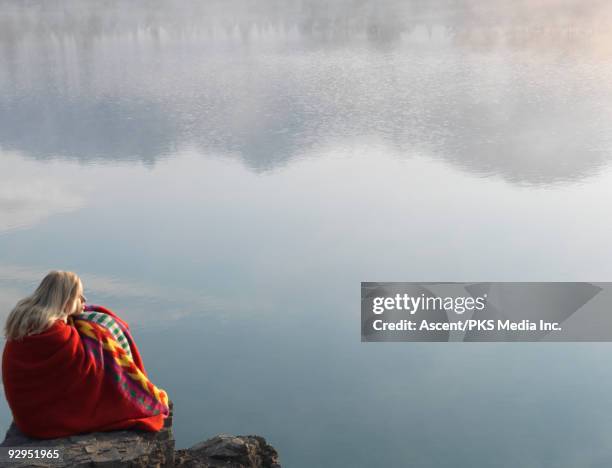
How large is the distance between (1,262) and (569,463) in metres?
6.46

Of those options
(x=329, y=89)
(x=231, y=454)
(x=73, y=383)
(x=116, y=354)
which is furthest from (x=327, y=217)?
(x=329, y=89)

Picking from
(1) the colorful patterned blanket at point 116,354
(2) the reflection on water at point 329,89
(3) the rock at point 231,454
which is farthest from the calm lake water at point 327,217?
(1) the colorful patterned blanket at point 116,354

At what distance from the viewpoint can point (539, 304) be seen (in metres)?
7.88

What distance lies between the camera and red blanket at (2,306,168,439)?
3.62m

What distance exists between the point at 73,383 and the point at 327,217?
715cm

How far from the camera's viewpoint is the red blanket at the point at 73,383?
3623 millimetres

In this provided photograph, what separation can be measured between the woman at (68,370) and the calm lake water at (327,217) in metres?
2.15

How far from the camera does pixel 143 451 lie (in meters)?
3.64

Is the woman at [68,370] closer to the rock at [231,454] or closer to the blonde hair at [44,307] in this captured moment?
the blonde hair at [44,307]

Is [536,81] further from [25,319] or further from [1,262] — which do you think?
[25,319]

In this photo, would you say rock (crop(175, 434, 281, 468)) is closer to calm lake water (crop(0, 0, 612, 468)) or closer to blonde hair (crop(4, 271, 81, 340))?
blonde hair (crop(4, 271, 81, 340))

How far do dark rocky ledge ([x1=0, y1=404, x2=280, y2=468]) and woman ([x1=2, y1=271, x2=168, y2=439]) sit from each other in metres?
0.05

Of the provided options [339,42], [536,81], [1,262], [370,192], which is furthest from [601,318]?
[339,42]

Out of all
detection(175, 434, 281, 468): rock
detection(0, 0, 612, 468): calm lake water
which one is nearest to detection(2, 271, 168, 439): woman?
detection(175, 434, 281, 468): rock
